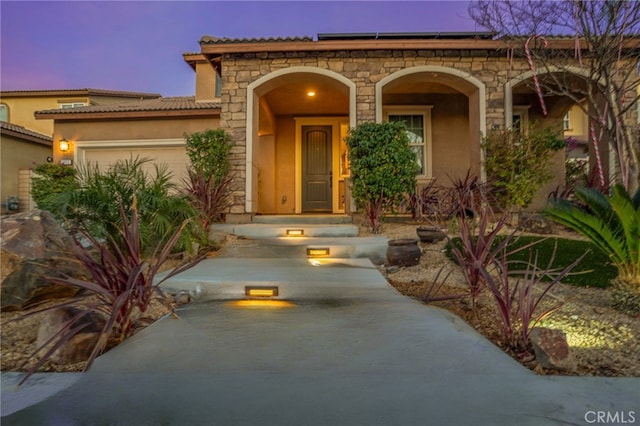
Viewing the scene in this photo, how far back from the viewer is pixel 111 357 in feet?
6.43

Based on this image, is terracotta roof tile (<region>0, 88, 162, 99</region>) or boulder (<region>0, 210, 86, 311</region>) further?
terracotta roof tile (<region>0, 88, 162, 99</region>)

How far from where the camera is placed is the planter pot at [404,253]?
4418mm

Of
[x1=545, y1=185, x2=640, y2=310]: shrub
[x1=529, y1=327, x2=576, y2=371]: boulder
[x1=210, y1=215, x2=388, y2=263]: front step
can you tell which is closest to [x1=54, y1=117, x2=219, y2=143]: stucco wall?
[x1=210, y1=215, x2=388, y2=263]: front step

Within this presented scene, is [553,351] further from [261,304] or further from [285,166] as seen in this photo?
[285,166]

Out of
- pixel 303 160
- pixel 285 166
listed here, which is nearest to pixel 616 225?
pixel 303 160

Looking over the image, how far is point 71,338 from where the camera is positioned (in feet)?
6.50

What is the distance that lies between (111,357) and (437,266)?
12.1 feet

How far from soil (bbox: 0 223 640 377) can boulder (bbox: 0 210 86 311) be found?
17 centimetres

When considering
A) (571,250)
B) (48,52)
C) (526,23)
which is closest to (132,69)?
(48,52)

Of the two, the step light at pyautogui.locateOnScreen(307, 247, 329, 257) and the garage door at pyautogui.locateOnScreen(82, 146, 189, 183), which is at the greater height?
the garage door at pyautogui.locateOnScreen(82, 146, 189, 183)

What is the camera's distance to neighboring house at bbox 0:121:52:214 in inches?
441

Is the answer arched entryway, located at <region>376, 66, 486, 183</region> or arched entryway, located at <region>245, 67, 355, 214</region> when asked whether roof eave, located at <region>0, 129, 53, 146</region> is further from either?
arched entryway, located at <region>376, 66, 486, 183</region>

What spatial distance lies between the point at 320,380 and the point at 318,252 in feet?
10.5

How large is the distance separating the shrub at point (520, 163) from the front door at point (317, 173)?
4395 mm
